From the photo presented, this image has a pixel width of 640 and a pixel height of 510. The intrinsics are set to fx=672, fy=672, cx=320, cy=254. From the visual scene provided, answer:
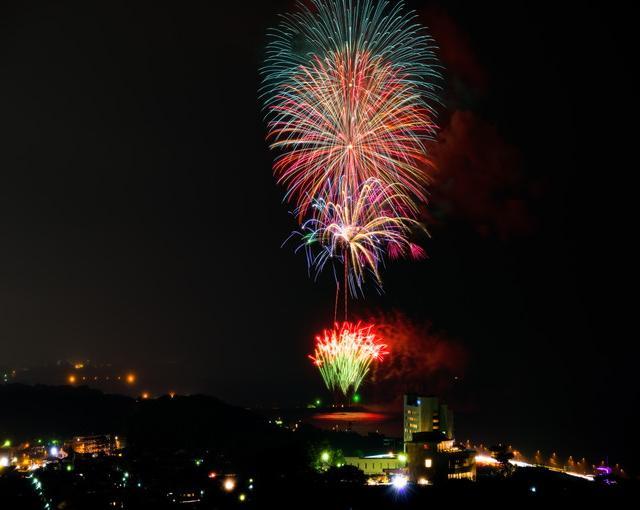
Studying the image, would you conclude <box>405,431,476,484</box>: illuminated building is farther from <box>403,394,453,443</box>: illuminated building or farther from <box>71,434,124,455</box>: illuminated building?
<box>71,434,124,455</box>: illuminated building

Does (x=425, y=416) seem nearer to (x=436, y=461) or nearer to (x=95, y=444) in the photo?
(x=436, y=461)

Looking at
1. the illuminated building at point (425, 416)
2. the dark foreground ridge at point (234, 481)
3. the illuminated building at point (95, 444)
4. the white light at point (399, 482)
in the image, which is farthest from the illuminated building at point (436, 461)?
the illuminated building at point (95, 444)

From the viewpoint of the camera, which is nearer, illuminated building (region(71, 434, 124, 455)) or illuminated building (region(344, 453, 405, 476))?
illuminated building (region(344, 453, 405, 476))

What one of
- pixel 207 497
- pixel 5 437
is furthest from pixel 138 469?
pixel 5 437

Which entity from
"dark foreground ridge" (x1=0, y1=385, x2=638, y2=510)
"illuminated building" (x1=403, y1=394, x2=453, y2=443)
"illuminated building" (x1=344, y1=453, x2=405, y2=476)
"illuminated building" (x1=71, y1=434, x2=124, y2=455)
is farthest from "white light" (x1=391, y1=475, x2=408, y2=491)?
"illuminated building" (x1=71, y1=434, x2=124, y2=455)

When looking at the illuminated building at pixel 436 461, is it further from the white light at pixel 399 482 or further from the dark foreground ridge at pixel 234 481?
the dark foreground ridge at pixel 234 481

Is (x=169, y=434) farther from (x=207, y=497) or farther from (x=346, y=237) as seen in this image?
(x=346, y=237)
